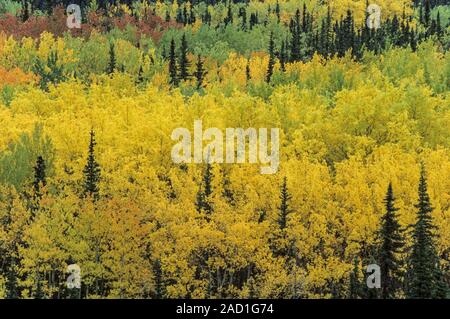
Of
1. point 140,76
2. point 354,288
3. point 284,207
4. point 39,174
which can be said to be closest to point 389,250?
point 354,288

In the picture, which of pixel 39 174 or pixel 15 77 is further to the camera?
pixel 15 77

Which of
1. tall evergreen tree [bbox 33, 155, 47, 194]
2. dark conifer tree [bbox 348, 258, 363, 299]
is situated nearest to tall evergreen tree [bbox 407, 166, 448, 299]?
dark conifer tree [bbox 348, 258, 363, 299]

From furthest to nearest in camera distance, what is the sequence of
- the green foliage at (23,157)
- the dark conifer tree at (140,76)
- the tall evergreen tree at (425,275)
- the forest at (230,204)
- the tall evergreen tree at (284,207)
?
the dark conifer tree at (140,76), the green foliage at (23,157), the tall evergreen tree at (284,207), the forest at (230,204), the tall evergreen tree at (425,275)

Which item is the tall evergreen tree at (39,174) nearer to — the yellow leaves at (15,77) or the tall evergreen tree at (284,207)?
the tall evergreen tree at (284,207)

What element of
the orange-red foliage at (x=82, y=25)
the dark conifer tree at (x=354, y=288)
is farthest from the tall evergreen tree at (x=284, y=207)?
the orange-red foliage at (x=82, y=25)

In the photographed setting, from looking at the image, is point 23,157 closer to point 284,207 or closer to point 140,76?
point 284,207

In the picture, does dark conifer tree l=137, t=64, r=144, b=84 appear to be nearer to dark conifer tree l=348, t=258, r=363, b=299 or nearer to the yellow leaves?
the yellow leaves

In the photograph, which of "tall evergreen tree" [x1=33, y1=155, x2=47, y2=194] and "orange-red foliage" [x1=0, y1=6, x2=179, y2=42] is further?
"orange-red foliage" [x1=0, y1=6, x2=179, y2=42]

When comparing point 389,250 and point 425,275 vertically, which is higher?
point 389,250

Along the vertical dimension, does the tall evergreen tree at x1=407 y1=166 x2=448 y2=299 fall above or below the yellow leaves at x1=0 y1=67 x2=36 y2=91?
below

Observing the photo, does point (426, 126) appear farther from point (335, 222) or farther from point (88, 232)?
point (88, 232)

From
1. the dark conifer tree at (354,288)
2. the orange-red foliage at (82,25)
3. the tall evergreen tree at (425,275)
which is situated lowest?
the dark conifer tree at (354,288)

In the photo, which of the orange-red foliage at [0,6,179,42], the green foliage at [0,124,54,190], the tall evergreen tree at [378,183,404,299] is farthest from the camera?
the orange-red foliage at [0,6,179,42]

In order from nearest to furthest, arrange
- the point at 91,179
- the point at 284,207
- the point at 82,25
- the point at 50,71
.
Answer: the point at 284,207
the point at 91,179
the point at 50,71
the point at 82,25
